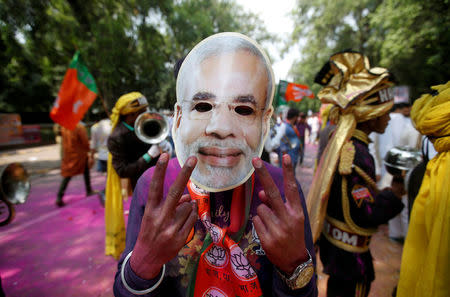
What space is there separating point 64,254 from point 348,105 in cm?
418

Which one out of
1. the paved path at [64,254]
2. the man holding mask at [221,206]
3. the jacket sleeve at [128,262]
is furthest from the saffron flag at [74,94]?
the man holding mask at [221,206]

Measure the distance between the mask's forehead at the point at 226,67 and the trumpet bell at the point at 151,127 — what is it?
1.72m

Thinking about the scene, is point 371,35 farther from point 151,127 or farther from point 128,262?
point 128,262

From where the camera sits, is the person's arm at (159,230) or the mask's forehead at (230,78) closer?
the person's arm at (159,230)

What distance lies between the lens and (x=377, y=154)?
13.7ft

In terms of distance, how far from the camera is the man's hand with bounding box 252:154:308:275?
33.1 inches

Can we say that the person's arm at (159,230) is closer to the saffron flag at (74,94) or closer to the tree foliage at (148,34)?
the tree foliage at (148,34)

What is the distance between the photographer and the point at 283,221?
847 mm

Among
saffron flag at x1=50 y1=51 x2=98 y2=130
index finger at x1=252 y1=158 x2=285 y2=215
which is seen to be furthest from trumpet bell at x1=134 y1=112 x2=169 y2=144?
index finger at x1=252 y1=158 x2=285 y2=215

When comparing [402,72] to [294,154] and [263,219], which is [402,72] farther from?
[263,219]

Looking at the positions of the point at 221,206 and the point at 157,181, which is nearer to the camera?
the point at 157,181

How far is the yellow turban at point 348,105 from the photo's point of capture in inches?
81.4

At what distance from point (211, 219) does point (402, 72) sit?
54.7 ft

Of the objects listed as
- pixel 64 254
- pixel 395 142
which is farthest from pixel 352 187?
pixel 64 254
